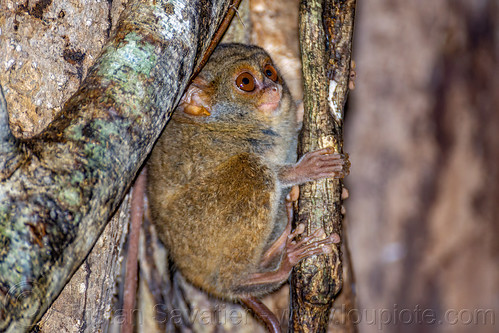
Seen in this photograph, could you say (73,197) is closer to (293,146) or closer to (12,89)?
(12,89)

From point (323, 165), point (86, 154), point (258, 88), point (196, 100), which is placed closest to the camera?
point (86, 154)

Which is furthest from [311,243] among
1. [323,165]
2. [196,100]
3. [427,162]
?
[427,162]

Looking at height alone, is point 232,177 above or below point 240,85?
below

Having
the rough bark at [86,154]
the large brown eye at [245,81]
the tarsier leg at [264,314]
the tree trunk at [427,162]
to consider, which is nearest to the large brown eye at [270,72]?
the large brown eye at [245,81]

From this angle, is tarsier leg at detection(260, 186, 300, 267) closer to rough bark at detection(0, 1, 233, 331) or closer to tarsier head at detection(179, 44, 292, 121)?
tarsier head at detection(179, 44, 292, 121)

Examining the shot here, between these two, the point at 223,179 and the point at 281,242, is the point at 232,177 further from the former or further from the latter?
the point at 281,242

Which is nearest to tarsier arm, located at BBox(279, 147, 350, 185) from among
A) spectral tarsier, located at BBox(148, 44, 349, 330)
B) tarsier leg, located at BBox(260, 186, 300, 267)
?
spectral tarsier, located at BBox(148, 44, 349, 330)
